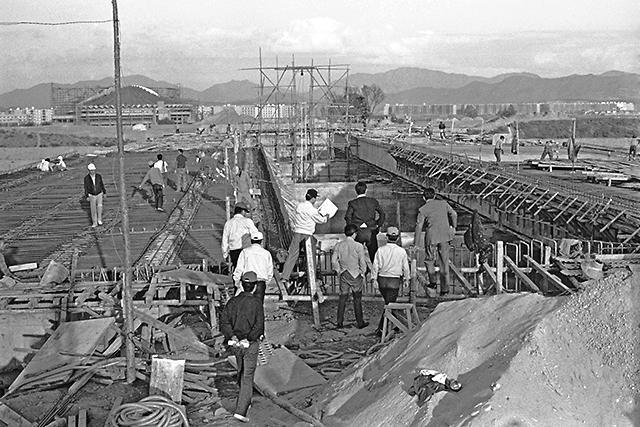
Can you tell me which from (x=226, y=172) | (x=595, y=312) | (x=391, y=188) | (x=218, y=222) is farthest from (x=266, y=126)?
(x=595, y=312)

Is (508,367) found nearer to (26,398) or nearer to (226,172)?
(26,398)

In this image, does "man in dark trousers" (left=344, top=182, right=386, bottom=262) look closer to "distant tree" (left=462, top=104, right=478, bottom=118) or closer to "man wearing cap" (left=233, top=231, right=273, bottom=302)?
"man wearing cap" (left=233, top=231, right=273, bottom=302)

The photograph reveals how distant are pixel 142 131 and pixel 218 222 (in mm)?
56546

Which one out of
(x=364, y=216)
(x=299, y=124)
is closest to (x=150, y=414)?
(x=364, y=216)

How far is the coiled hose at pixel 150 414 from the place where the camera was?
22.3ft

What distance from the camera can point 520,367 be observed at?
6.04 m

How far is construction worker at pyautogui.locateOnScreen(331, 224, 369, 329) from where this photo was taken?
991 centimetres

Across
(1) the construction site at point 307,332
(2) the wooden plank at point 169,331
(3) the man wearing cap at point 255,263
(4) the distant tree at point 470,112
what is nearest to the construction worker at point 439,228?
(1) the construction site at point 307,332

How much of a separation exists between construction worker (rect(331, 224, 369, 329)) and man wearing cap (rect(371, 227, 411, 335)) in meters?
0.27

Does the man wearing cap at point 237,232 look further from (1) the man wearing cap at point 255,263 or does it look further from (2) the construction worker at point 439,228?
(2) the construction worker at point 439,228

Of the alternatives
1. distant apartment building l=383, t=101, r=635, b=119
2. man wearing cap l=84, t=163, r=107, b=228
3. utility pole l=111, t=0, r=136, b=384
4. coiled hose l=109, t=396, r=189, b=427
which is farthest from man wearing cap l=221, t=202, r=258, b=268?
distant apartment building l=383, t=101, r=635, b=119

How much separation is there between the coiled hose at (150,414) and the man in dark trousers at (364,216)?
4490 millimetres

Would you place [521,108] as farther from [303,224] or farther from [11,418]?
[11,418]

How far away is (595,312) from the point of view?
6621 millimetres
